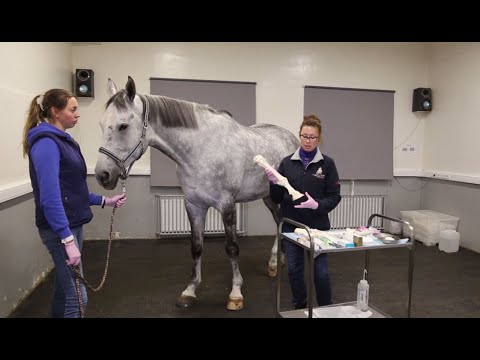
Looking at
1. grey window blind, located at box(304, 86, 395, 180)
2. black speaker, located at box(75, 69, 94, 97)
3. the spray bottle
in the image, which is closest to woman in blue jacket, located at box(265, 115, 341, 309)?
the spray bottle

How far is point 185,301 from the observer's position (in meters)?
2.58

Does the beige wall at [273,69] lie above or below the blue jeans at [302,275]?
above

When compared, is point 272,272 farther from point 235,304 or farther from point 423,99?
point 423,99

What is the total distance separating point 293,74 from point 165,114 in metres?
2.76

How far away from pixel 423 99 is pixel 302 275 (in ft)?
12.4

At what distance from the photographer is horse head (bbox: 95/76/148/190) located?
206 cm

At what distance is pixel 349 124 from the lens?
476 centimetres

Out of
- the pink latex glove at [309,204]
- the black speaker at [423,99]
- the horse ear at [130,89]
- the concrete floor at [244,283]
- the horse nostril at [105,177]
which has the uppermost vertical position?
the black speaker at [423,99]

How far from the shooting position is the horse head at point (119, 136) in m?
2.06

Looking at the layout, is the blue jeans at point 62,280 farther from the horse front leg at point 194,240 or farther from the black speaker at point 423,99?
the black speaker at point 423,99

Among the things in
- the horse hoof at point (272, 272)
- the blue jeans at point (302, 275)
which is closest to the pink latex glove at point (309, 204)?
the blue jeans at point (302, 275)

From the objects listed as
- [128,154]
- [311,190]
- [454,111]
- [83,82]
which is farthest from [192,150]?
[454,111]

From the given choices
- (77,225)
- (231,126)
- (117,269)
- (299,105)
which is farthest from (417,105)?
(77,225)

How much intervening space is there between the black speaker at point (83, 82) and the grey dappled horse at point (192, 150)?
2053mm
